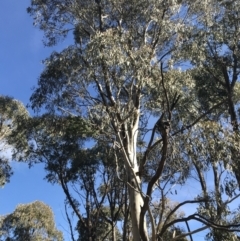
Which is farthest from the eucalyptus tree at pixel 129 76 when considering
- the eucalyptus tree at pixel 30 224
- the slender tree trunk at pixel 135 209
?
the eucalyptus tree at pixel 30 224

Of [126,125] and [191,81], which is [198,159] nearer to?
[126,125]

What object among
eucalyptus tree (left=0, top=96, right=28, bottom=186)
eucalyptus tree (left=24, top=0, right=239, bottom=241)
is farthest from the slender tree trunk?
eucalyptus tree (left=0, top=96, right=28, bottom=186)

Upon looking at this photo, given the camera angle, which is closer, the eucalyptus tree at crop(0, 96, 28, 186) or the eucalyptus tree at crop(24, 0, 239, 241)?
the eucalyptus tree at crop(24, 0, 239, 241)

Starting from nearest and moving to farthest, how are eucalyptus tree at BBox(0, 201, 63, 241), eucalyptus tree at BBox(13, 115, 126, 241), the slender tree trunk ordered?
1. the slender tree trunk
2. eucalyptus tree at BBox(13, 115, 126, 241)
3. eucalyptus tree at BBox(0, 201, 63, 241)

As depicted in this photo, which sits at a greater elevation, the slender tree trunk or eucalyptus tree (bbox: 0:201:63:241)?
eucalyptus tree (bbox: 0:201:63:241)

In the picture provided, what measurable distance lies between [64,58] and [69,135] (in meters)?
2.89

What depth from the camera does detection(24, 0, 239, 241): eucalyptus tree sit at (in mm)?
7969

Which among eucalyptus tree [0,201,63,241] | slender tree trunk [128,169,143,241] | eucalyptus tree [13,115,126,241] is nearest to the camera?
slender tree trunk [128,169,143,241]

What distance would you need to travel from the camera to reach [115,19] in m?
10.2

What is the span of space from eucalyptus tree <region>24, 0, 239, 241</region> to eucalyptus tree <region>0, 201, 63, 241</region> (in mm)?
10640

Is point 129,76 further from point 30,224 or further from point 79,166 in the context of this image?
point 30,224

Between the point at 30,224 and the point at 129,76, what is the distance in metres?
13.7

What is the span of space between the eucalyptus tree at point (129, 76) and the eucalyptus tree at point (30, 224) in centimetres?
1064

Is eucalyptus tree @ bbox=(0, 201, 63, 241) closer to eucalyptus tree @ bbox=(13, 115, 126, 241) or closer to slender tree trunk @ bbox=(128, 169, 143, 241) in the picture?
eucalyptus tree @ bbox=(13, 115, 126, 241)
